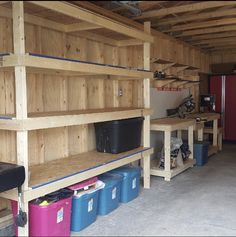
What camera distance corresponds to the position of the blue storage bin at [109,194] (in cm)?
341

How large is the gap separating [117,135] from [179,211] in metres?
1.11

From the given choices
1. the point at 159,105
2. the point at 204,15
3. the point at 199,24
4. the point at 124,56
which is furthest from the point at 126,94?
the point at 204,15

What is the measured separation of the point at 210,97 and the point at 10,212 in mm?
5571

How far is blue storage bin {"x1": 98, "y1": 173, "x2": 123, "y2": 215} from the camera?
341 cm

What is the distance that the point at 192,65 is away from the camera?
23.6 feet

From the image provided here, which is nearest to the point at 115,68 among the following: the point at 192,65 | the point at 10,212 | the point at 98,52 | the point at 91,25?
the point at 91,25

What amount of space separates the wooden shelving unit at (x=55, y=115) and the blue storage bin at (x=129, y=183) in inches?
7.3

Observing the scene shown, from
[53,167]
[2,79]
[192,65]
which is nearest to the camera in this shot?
[2,79]

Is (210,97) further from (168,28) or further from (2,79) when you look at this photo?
(2,79)

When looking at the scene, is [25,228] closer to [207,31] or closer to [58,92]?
[58,92]

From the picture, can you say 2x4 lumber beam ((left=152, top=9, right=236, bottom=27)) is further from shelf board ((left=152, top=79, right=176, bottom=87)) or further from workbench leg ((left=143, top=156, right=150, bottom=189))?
workbench leg ((left=143, top=156, right=150, bottom=189))

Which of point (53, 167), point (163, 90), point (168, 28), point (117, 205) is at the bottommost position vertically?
point (117, 205)

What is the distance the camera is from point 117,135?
3785mm

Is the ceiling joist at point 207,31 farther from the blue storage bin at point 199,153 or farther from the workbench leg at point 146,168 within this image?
the workbench leg at point 146,168
